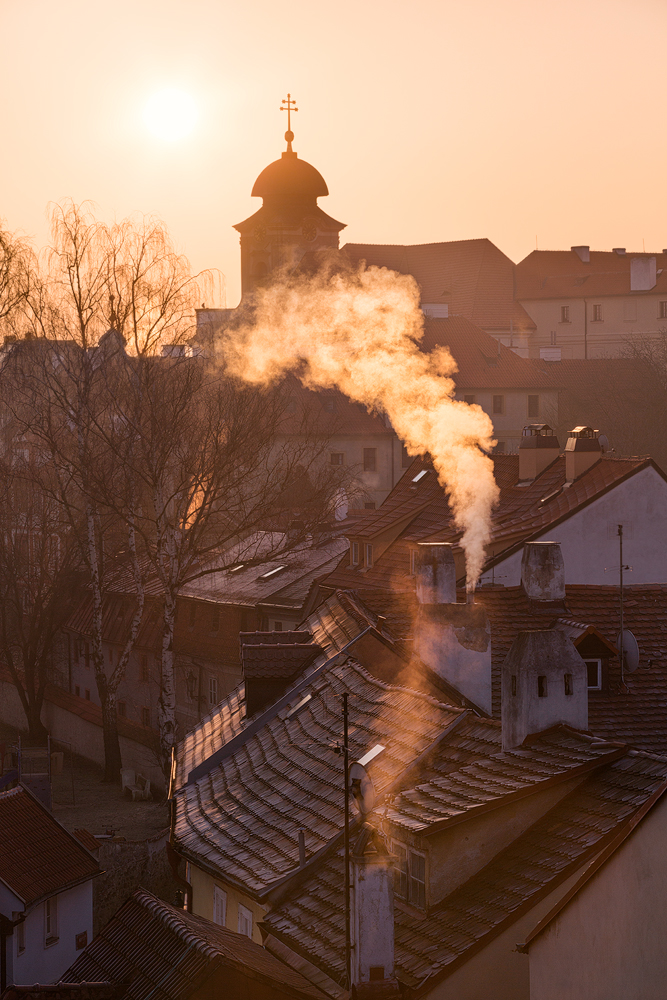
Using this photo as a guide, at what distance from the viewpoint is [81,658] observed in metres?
52.0

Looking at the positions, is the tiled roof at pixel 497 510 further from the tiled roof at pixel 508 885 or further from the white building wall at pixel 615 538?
the tiled roof at pixel 508 885

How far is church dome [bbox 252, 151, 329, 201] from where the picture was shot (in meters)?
88.8

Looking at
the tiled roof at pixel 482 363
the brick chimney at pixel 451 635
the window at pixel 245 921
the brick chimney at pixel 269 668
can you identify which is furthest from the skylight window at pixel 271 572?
the tiled roof at pixel 482 363

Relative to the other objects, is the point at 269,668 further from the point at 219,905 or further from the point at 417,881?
the point at 417,881

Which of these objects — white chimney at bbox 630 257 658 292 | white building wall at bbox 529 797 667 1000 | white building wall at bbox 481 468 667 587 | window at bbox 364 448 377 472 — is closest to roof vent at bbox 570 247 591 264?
white chimney at bbox 630 257 658 292

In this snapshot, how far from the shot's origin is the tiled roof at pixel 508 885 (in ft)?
36.8

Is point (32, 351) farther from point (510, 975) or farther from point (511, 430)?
point (511, 430)

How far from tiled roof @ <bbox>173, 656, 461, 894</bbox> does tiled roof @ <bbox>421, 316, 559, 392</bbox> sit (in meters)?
62.2

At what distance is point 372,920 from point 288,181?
81805 mm

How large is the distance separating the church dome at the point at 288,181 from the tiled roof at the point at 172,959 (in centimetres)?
7915

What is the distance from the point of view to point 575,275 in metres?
114

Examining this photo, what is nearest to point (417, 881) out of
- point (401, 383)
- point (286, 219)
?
point (401, 383)

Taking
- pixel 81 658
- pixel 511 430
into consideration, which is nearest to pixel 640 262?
pixel 511 430

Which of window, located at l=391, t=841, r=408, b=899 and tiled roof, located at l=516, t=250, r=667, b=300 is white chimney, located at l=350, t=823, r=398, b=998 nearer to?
window, located at l=391, t=841, r=408, b=899
